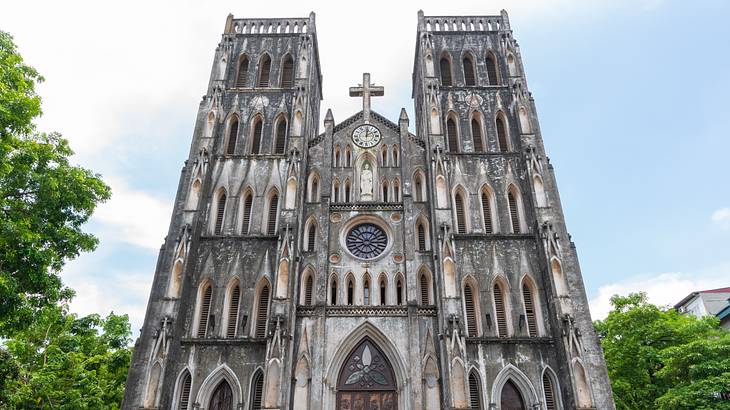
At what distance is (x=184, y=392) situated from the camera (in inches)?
758

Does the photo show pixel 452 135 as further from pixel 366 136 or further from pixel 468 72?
pixel 468 72

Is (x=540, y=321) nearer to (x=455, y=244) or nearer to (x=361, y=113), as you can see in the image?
(x=455, y=244)

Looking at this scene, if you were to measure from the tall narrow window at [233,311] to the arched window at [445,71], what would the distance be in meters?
15.7

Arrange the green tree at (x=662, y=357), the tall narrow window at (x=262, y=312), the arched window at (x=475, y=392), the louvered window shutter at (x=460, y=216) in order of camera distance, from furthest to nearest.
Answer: the louvered window shutter at (x=460, y=216) < the tall narrow window at (x=262, y=312) < the arched window at (x=475, y=392) < the green tree at (x=662, y=357)

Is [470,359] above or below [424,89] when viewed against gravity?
below

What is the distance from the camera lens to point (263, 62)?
29281mm

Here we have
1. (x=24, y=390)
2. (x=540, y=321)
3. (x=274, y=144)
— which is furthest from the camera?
(x=274, y=144)

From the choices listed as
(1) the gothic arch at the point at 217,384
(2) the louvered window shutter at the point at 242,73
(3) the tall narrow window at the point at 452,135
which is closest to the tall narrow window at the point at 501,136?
(3) the tall narrow window at the point at 452,135

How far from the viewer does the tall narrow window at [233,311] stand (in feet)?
67.7

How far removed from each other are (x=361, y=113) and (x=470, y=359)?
541 inches

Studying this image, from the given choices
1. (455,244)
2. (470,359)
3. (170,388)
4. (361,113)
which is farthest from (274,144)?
(470,359)

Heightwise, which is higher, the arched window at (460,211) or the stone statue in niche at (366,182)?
the stone statue in niche at (366,182)

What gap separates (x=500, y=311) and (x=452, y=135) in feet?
31.2

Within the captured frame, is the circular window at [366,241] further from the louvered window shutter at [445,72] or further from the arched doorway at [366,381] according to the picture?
the louvered window shutter at [445,72]
